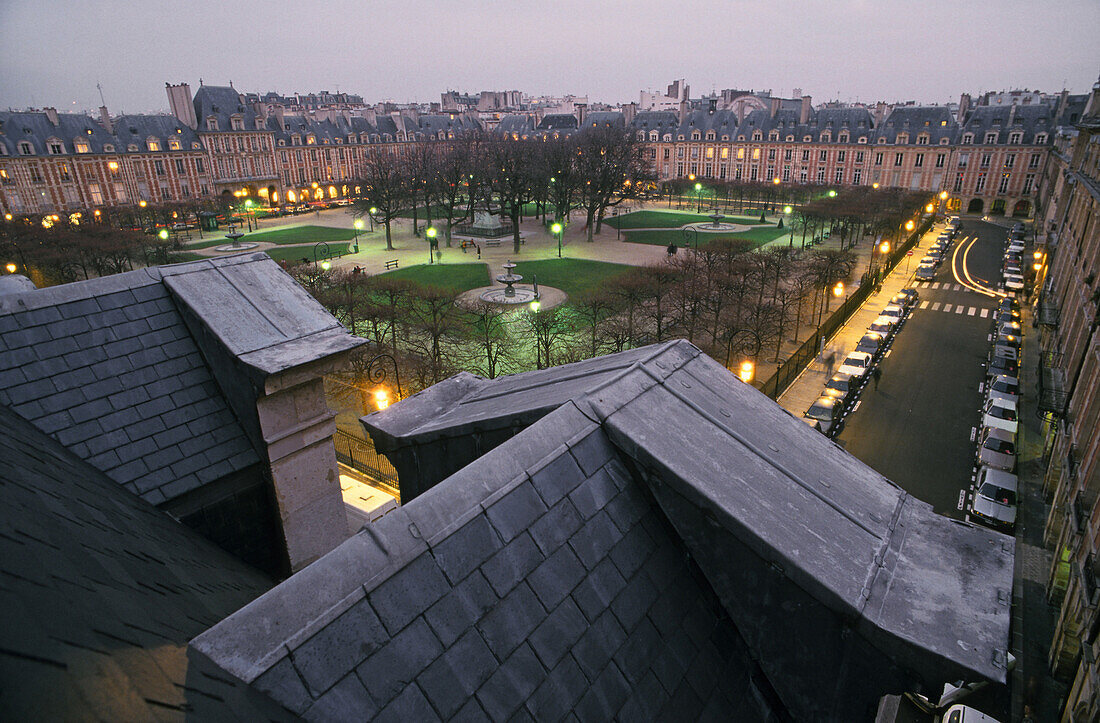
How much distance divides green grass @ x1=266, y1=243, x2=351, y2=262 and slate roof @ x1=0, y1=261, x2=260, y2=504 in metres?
47.5

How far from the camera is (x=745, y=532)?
5.21 metres

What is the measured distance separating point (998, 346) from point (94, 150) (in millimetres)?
92159

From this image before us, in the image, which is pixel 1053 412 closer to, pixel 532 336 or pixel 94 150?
pixel 532 336

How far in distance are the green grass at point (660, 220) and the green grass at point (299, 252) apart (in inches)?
1170

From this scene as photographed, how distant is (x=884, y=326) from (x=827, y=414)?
14.2 meters

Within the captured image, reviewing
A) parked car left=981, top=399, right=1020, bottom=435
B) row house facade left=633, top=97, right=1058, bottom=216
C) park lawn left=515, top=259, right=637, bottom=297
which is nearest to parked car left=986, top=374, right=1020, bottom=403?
parked car left=981, top=399, right=1020, bottom=435

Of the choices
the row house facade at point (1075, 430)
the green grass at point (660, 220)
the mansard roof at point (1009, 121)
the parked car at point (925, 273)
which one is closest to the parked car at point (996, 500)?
the row house facade at point (1075, 430)

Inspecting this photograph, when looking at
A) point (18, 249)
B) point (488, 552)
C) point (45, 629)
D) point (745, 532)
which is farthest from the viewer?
point (18, 249)

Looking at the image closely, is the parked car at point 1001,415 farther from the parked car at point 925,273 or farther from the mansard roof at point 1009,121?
the mansard roof at point 1009,121

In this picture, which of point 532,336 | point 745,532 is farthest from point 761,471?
point 532,336

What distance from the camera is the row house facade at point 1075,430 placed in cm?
1336

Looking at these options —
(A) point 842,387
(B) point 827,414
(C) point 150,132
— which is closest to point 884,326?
(A) point 842,387

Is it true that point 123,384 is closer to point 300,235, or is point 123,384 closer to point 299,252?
point 299,252

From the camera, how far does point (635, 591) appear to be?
5309mm
